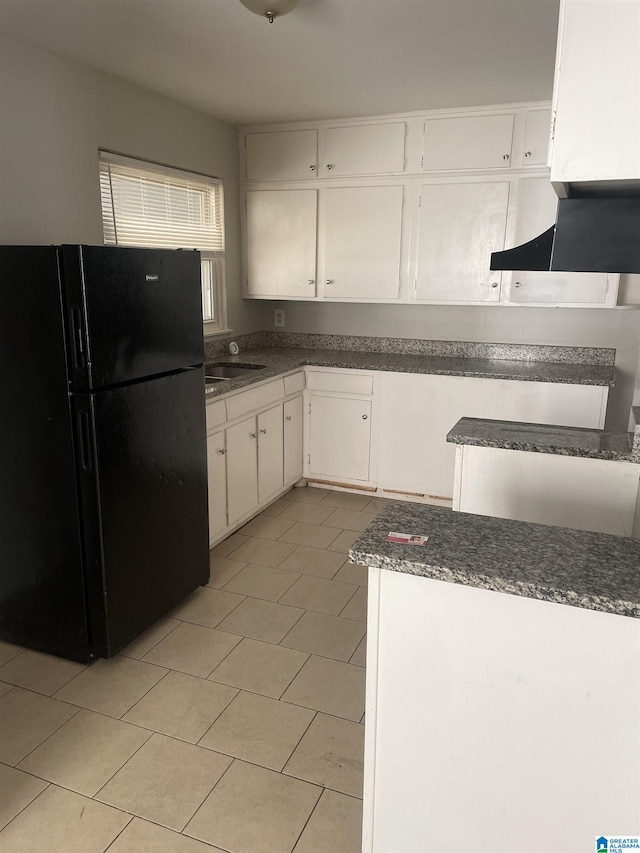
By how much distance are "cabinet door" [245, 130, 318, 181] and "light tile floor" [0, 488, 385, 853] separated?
267 centimetres

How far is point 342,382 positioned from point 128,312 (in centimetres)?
200

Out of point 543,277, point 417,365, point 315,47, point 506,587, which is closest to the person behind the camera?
point 506,587

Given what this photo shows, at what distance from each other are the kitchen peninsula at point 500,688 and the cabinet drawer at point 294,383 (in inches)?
102

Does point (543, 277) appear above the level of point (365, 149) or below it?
below

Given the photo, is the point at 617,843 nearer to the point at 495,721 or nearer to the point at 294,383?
the point at 495,721

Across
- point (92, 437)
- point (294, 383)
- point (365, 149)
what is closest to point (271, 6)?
point (92, 437)

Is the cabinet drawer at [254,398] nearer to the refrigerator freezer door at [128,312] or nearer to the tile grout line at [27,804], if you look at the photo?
the refrigerator freezer door at [128,312]

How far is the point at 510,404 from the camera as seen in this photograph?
371 cm

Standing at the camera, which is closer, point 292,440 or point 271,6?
point 271,6

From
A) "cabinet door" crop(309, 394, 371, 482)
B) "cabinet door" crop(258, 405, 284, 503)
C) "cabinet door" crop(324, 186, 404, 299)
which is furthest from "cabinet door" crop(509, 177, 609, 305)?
"cabinet door" crop(258, 405, 284, 503)

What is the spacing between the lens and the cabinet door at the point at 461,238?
149 inches

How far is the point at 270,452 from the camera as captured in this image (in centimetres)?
388

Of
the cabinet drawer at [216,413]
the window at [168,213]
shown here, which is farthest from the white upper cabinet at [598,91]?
the window at [168,213]

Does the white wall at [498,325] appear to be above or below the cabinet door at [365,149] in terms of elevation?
below
